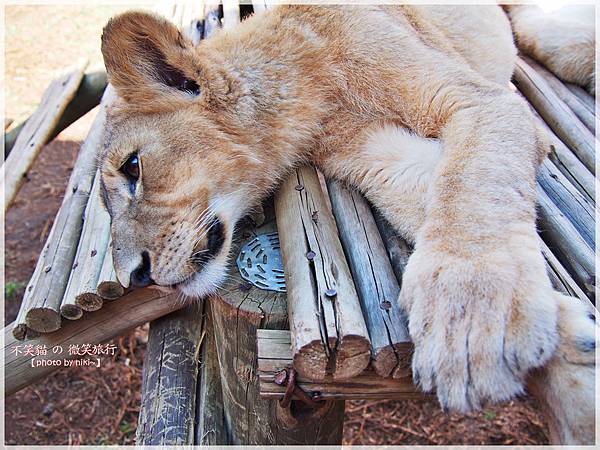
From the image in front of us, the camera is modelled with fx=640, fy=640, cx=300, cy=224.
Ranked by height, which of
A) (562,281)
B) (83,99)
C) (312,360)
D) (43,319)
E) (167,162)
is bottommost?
(83,99)

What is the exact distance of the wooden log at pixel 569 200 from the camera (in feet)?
9.68

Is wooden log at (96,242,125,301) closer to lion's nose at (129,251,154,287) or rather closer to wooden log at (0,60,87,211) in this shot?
lion's nose at (129,251,154,287)

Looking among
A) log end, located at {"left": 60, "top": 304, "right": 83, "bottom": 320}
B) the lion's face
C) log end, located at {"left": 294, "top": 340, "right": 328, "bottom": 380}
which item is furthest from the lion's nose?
log end, located at {"left": 294, "top": 340, "right": 328, "bottom": 380}

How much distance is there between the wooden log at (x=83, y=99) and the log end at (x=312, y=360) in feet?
13.3

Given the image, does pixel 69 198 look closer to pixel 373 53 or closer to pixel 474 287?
pixel 373 53

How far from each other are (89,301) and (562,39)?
3.92 meters

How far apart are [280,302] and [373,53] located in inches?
54.8

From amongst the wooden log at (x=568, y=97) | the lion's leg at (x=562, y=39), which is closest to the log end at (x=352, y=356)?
the wooden log at (x=568, y=97)

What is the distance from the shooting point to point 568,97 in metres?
4.45

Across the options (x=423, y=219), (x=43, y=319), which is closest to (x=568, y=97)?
(x=423, y=219)

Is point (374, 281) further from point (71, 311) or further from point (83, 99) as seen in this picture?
point (83, 99)

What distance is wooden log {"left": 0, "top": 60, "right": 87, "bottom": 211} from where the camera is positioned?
466cm

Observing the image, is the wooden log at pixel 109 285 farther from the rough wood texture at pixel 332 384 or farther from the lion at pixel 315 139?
the rough wood texture at pixel 332 384

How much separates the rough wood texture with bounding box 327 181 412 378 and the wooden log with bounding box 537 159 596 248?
0.95 meters
